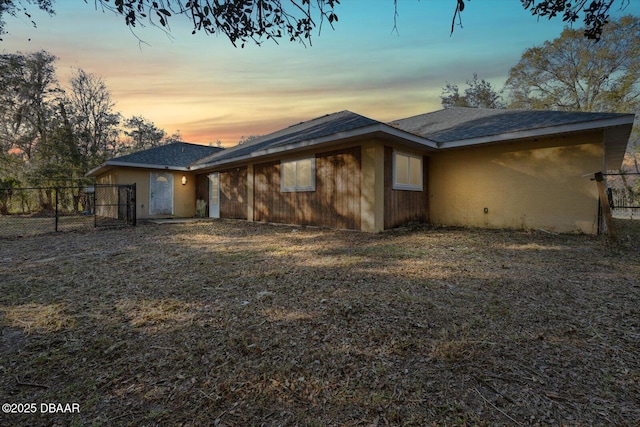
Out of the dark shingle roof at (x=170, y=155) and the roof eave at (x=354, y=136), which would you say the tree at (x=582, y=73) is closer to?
the roof eave at (x=354, y=136)

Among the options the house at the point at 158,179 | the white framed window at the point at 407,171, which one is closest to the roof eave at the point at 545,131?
the white framed window at the point at 407,171

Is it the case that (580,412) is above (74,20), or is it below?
below

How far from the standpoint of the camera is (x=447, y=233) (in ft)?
24.7

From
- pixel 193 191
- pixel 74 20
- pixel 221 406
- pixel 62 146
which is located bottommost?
pixel 221 406

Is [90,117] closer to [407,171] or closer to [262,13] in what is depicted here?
[407,171]

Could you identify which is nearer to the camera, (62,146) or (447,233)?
(447,233)

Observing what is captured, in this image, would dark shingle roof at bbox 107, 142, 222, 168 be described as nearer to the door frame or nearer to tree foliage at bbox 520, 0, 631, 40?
the door frame

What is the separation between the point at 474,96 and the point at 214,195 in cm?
2184

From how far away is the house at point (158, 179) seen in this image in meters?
12.6

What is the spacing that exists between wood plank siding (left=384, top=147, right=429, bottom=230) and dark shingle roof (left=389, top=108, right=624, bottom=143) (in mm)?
1219

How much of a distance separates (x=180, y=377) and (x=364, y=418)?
3.78 ft

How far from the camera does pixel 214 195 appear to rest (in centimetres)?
1323

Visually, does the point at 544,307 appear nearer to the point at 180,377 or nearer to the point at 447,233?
the point at 180,377

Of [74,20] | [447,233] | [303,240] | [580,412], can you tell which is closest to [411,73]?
[447,233]
